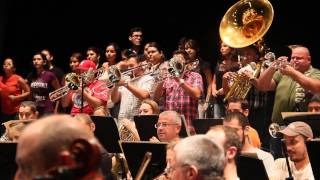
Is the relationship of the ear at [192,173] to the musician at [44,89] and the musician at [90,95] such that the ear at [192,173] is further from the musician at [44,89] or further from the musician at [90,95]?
the musician at [44,89]

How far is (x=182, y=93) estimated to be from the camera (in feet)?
26.3

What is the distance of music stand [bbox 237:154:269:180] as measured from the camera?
459 centimetres

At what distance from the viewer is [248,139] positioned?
20.1 feet

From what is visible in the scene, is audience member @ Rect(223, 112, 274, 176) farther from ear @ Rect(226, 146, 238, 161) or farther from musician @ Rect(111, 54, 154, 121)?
musician @ Rect(111, 54, 154, 121)

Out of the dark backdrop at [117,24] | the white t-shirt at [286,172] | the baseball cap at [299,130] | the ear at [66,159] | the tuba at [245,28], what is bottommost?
the white t-shirt at [286,172]

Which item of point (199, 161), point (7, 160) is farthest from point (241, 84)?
point (199, 161)

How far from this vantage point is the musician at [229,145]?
4.08 m

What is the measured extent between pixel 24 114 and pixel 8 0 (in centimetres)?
442

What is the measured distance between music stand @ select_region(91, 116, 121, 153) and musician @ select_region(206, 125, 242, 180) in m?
2.19

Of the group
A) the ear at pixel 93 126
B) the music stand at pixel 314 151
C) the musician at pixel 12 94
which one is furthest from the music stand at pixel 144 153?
the musician at pixel 12 94

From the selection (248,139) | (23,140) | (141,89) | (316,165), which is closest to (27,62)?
(141,89)

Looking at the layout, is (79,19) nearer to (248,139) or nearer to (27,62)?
(27,62)

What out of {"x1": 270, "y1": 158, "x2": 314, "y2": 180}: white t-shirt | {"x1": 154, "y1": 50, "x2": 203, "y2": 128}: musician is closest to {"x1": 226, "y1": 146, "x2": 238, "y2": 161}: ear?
{"x1": 270, "y1": 158, "x2": 314, "y2": 180}: white t-shirt

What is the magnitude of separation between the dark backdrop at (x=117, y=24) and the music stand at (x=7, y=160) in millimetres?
4722
